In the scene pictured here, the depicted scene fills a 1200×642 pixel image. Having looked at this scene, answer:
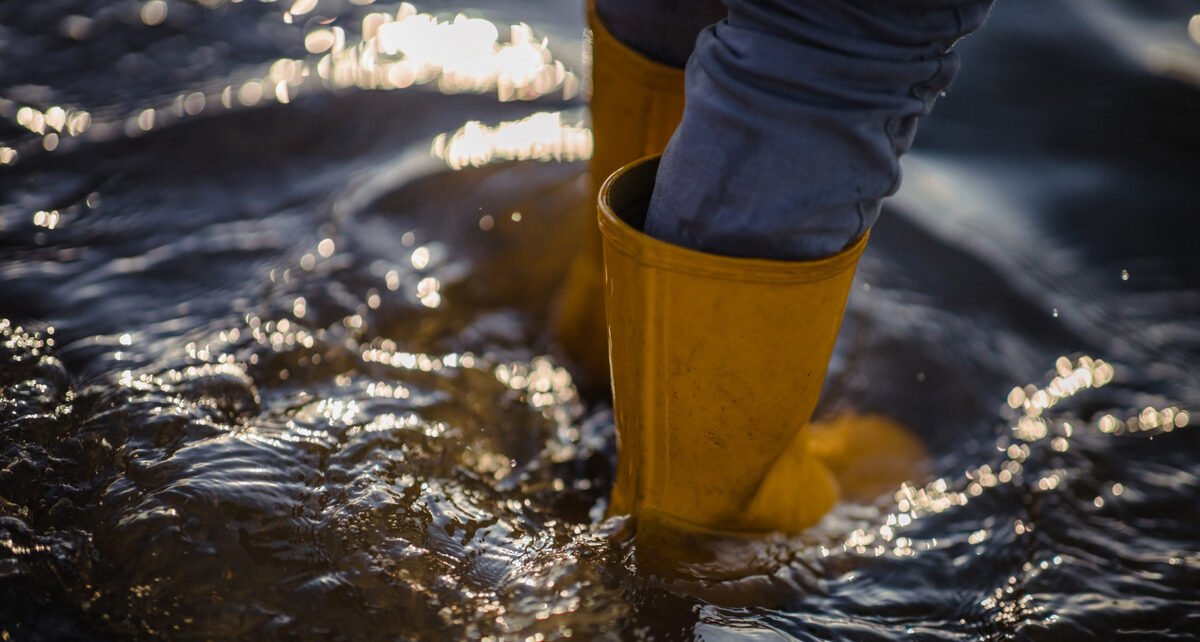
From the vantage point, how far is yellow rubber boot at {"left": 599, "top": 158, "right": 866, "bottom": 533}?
1024 mm

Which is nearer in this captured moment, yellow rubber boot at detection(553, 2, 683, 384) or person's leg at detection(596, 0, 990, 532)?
person's leg at detection(596, 0, 990, 532)

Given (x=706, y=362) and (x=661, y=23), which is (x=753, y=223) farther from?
(x=661, y=23)

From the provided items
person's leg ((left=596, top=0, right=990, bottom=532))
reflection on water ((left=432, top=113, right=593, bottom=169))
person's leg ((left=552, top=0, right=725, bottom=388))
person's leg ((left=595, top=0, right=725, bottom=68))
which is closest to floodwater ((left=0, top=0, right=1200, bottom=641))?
reflection on water ((left=432, top=113, right=593, bottom=169))

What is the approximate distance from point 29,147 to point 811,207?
5.50 ft

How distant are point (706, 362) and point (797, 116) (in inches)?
11.2

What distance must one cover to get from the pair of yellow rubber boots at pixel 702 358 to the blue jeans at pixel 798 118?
0.13 ft

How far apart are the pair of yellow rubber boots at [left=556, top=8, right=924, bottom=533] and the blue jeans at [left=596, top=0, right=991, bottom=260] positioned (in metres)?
0.04

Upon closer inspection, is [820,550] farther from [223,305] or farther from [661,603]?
[223,305]

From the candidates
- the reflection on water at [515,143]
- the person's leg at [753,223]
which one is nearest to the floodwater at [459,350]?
the reflection on water at [515,143]

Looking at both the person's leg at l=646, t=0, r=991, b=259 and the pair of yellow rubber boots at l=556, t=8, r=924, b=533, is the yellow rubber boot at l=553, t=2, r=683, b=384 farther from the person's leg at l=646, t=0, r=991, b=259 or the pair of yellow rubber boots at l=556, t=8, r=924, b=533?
the person's leg at l=646, t=0, r=991, b=259

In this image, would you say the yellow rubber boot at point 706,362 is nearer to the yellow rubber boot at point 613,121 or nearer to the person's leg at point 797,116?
the person's leg at point 797,116

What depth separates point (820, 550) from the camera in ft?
4.31

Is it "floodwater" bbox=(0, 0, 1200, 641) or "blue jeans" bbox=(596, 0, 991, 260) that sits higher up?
"blue jeans" bbox=(596, 0, 991, 260)

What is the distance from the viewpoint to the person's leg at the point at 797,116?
94 cm
